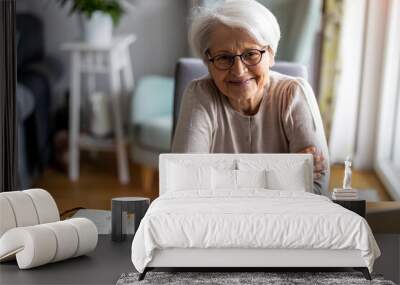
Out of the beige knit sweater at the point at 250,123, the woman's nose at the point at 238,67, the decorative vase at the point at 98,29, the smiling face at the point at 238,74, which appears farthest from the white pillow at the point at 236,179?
the decorative vase at the point at 98,29

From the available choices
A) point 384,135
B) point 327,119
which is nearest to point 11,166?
point 327,119

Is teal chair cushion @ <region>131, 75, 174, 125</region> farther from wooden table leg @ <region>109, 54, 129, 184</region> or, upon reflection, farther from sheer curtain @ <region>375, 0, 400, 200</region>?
sheer curtain @ <region>375, 0, 400, 200</region>

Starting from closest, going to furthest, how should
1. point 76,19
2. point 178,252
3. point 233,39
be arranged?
point 178,252
point 233,39
point 76,19

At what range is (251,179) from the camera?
438 centimetres

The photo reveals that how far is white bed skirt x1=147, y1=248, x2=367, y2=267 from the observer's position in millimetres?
3820

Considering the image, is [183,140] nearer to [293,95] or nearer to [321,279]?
[293,95]

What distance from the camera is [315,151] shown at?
4719 millimetres

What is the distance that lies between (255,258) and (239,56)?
45.1 inches

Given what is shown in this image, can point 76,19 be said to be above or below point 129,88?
above

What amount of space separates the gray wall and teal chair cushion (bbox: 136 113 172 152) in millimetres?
347

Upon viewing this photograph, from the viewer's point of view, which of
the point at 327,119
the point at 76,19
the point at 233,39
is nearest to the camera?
the point at 233,39

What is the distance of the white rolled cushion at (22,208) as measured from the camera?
4.13 metres

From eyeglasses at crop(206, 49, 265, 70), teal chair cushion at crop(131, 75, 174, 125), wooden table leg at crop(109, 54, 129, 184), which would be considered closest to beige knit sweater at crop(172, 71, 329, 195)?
eyeglasses at crop(206, 49, 265, 70)

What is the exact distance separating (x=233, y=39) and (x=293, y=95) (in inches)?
16.7
